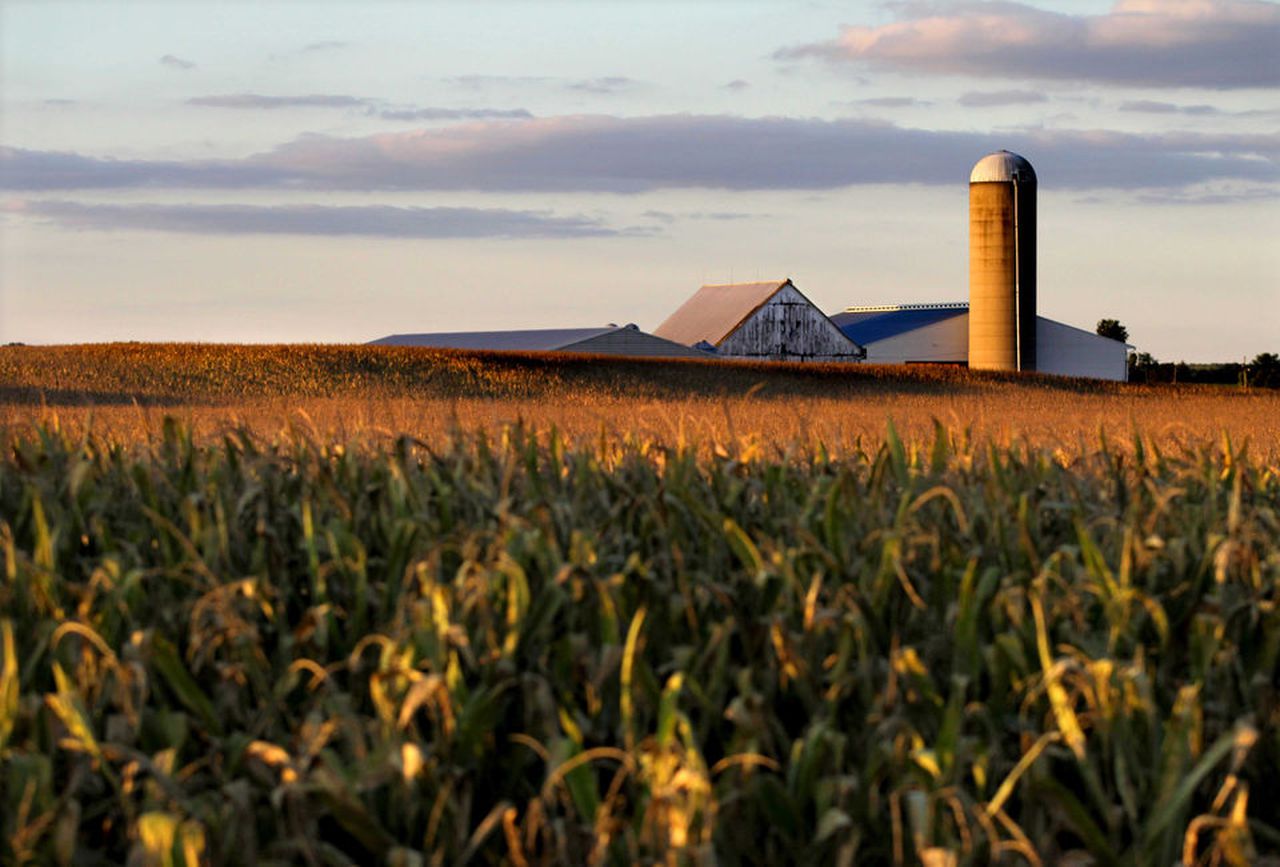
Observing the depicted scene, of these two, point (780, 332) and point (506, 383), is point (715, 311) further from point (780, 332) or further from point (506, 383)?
point (506, 383)

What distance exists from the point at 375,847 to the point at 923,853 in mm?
939

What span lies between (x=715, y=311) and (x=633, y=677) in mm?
63163

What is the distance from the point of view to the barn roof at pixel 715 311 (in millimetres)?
62344

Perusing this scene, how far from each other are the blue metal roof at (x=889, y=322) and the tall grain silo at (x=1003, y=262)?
10144 millimetres

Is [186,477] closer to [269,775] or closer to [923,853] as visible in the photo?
[269,775]

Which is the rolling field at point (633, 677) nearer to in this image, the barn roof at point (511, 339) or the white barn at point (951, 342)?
the barn roof at point (511, 339)

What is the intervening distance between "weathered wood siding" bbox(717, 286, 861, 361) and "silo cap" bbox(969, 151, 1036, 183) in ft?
33.4

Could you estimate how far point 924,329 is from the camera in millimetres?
64438

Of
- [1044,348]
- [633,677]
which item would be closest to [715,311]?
[1044,348]

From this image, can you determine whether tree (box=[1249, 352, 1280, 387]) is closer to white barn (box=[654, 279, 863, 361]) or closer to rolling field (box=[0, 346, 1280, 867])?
white barn (box=[654, 279, 863, 361])

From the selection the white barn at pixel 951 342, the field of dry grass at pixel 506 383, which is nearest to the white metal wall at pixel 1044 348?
the white barn at pixel 951 342

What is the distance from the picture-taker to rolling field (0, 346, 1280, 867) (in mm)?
2432

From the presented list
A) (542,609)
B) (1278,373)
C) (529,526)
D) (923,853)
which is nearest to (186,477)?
(529,526)

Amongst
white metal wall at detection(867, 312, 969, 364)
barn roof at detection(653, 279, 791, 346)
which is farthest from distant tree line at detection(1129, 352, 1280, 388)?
barn roof at detection(653, 279, 791, 346)
